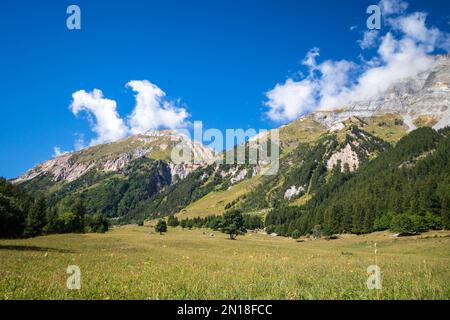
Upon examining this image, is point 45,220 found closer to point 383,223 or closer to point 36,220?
point 36,220

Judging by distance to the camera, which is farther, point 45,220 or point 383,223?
point 383,223

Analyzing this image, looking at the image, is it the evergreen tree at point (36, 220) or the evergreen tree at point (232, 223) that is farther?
the evergreen tree at point (232, 223)

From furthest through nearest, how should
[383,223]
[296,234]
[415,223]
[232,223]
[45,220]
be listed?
[296,234]
[383,223]
[45,220]
[232,223]
[415,223]

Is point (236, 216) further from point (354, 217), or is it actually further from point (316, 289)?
point (316, 289)

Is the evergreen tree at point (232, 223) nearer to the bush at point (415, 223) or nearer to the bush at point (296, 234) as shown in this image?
the bush at point (415, 223)

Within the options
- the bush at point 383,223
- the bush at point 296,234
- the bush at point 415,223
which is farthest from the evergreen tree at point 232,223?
the bush at point 296,234

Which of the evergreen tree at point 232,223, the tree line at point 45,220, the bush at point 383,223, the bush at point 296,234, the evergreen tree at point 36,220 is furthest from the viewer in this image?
the bush at point 296,234

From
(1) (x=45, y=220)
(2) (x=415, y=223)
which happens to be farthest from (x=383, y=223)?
(1) (x=45, y=220)

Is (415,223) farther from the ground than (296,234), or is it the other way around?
(415,223)

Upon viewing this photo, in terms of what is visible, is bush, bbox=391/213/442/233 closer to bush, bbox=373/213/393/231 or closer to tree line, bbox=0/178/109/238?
bush, bbox=373/213/393/231

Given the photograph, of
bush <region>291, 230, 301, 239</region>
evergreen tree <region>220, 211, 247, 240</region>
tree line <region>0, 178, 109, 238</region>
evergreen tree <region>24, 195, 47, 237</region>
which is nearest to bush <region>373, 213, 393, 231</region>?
bush <region>291, 230, 301, 239</region>
